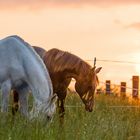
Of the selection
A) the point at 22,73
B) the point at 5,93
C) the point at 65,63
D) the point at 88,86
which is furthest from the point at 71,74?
the point at 5,93

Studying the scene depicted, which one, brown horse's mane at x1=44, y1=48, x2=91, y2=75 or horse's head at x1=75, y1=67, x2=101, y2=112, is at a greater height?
brown horse's mane at x1=44, y1=48, x2=91, y2=75

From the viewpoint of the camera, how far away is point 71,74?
11.7 metres

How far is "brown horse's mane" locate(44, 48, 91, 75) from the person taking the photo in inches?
458

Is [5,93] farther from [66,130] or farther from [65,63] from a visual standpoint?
[65,63]

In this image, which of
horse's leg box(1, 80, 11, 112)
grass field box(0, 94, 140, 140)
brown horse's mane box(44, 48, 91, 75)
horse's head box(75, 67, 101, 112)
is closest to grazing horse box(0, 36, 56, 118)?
horse's leg box(1, 80, 11, 112)

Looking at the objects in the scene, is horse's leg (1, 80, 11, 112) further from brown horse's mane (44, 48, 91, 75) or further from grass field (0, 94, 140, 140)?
brown horse's mane (44, 48, 91, 75)

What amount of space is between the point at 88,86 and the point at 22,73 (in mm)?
2244

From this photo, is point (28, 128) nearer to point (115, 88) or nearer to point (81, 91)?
point (81, 91)

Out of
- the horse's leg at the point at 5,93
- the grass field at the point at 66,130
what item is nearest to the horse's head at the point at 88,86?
the grass field at the point at 66,130

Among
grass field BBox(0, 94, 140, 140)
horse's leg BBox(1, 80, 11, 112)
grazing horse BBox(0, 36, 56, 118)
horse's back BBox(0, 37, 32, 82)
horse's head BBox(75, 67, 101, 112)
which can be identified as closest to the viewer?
grass field BBox(0, 94, 140, 140)

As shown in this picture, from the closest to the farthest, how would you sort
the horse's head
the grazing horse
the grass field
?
the grass field < the grazing horse < the horse's head

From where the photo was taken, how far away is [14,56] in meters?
9.97

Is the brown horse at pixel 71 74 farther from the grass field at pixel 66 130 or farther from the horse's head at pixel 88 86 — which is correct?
the grass field at pixel 66 130

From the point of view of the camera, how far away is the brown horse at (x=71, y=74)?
11.6m
